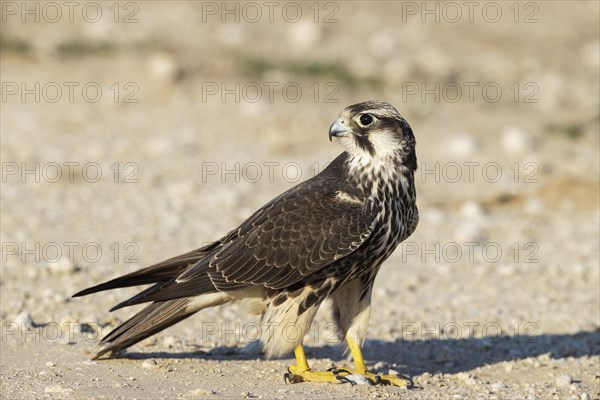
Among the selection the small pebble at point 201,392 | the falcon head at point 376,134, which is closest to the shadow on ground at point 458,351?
the small pebble at point 201,392

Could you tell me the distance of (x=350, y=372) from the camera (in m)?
6.41

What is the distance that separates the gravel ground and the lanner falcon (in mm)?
298

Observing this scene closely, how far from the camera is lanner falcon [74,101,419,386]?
240 inches

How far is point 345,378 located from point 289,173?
16.5 ft

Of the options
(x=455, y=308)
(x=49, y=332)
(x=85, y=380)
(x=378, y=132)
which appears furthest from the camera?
(x=455, y=308)

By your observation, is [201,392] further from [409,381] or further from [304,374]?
[409,381]

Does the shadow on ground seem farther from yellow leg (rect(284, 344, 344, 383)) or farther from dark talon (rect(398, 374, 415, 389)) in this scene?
yellow leg (rect(284, 344, 344, 383))

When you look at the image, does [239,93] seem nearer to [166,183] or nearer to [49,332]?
[166,183]

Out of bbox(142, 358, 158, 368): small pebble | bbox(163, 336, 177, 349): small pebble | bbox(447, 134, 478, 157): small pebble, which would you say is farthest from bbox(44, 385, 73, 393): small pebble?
bbox(447, 134, 478, 157): small pebble

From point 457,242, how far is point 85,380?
4.63 m

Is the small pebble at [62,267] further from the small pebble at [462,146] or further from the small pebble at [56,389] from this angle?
the small pebble at [462,146]

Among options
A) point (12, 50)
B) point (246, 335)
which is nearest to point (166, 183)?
point (246, 335)

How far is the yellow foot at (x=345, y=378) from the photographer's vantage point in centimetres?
625

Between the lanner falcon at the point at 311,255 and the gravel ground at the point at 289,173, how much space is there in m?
0.30
